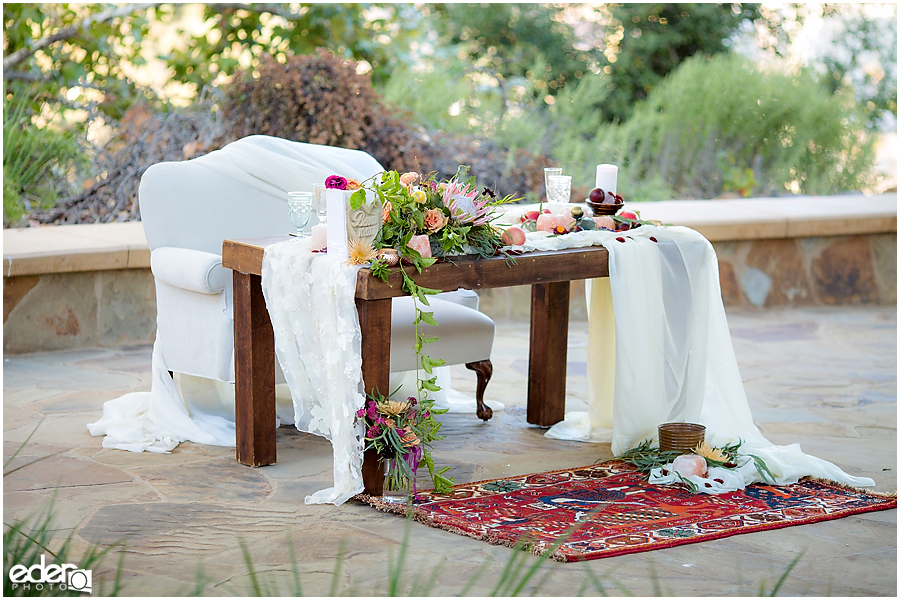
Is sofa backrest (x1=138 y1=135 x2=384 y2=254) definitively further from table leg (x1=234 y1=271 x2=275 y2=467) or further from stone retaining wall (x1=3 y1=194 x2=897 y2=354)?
stone retaining wall (x1=3 y1=194 x2=897 y2=354)

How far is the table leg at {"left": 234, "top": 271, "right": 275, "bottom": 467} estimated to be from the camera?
10.1 ft

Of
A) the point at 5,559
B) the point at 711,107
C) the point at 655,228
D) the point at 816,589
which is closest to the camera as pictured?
the point at 5,559

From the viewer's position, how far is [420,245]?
275cm

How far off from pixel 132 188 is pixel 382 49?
2.60 meters

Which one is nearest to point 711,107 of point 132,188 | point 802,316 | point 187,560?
point 802,316

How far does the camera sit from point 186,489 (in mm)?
2936

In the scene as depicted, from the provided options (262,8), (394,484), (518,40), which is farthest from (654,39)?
(394,484)

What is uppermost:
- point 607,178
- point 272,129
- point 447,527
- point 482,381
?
point 272,129

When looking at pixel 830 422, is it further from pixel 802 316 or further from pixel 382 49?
pixel 382 49

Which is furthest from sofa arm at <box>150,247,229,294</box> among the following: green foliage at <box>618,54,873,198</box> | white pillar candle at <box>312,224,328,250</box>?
green foliage at <box>618,54,873,198</box>

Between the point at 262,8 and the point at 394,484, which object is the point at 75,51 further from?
the point at 394,484

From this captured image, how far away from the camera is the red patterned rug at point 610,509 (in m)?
2.59

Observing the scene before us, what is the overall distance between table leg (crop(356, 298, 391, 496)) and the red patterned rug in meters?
0.31

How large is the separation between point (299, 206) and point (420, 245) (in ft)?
1.53
